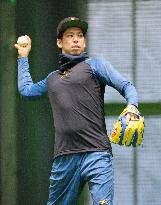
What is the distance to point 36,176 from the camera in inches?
287

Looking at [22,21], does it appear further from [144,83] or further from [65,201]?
[65,201]

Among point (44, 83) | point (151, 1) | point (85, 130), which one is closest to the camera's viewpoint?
point (85, 130)

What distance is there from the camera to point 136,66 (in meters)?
7.12

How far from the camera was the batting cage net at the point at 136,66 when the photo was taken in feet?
23.3

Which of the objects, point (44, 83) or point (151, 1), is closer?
point (44, 83)

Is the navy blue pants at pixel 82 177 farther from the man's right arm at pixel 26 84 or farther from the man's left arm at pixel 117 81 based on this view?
the man's right arm at pixel 26 84

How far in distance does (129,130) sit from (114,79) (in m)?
0.43

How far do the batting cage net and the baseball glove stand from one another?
1339 mm

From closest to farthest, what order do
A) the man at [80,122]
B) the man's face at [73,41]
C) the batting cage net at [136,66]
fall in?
the man at [80,122]
the man's face at [73,41]
the batting cage net at [136,66]

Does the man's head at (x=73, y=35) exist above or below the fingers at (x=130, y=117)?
above

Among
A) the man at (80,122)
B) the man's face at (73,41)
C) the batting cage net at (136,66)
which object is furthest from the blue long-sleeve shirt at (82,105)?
the batting cage net at (136,66)

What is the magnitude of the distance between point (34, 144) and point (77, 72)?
1446 mm

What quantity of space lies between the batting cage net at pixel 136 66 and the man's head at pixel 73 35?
959mm

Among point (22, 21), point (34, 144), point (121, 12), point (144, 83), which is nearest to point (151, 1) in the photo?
point (121, 12)
